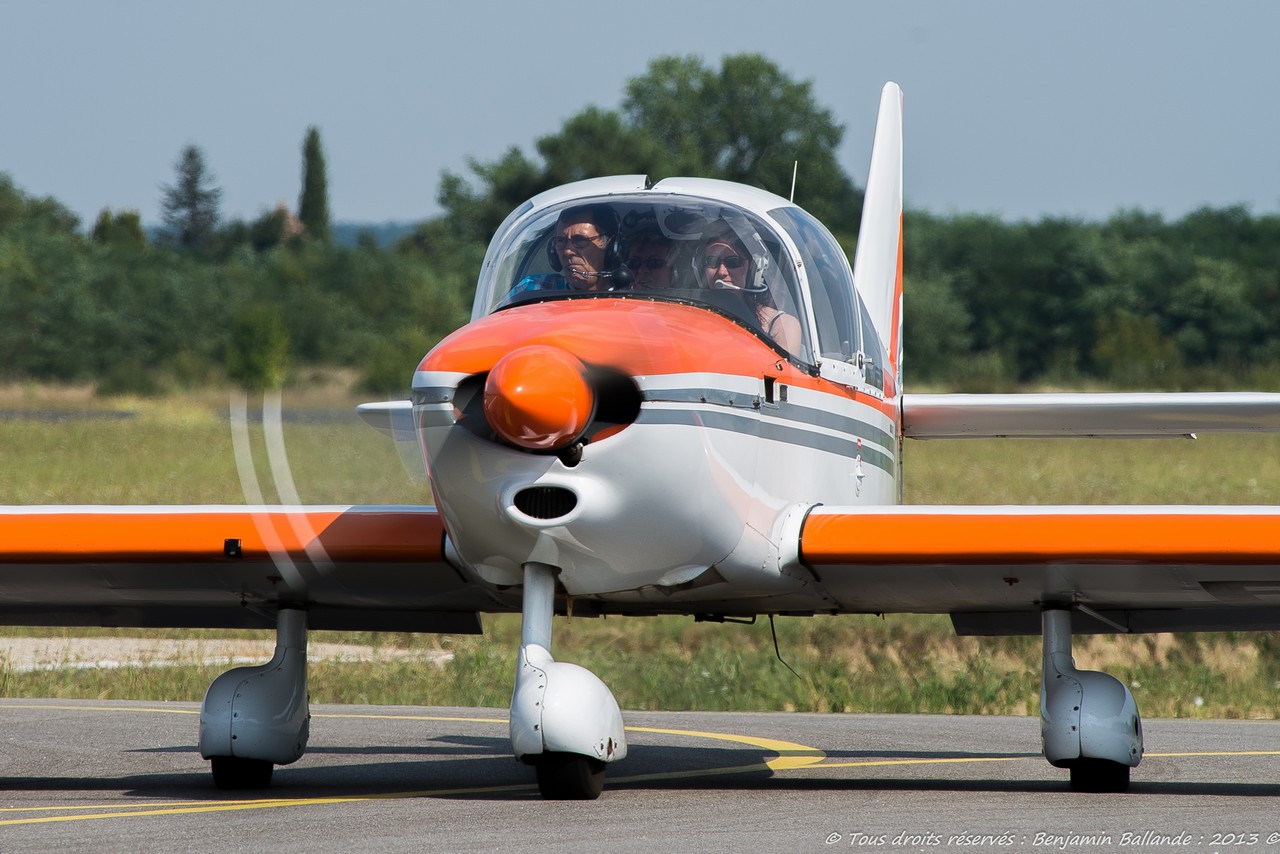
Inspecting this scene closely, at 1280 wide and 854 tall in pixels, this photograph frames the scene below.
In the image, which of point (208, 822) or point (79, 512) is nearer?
point (208, 822)

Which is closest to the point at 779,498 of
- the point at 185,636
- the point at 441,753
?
the point at 441,753

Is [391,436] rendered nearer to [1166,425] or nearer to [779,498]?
[779,498]

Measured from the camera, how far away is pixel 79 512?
841 cm

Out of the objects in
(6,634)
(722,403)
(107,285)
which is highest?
(107,285)

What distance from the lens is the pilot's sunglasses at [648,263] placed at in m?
7.84

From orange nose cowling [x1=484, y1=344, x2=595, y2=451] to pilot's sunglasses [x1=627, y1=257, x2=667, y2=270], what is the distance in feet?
3.85

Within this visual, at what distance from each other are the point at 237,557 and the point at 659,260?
244 centimetres

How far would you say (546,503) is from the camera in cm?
709

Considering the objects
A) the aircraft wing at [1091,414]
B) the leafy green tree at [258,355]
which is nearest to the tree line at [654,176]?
the leafy green tree at [258,355]

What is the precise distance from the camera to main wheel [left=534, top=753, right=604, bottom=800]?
7.36 metres

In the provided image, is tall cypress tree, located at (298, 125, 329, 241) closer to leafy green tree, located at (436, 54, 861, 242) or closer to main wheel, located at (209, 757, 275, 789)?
leafy green tree, located at (436, 54, 861, 242)

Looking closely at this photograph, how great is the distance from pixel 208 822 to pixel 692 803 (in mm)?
2084

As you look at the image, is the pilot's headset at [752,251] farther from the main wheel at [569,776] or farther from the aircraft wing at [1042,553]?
the main wheel at [569,776]

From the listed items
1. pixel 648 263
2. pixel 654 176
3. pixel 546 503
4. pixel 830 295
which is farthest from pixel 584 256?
pixel 654 176
